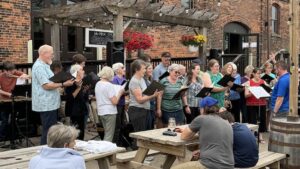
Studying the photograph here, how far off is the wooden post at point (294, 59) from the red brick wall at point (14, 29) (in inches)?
291

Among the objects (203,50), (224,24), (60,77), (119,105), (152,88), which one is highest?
(224,24)

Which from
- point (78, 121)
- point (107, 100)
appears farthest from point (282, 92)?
point (78, 121)

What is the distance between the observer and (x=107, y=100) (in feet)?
22.7

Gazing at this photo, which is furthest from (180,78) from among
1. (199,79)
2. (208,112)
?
(208,112)

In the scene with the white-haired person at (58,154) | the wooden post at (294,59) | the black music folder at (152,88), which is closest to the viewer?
the white-haired person at (58,154)

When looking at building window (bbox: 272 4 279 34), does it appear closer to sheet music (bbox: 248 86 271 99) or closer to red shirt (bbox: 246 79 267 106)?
red shirt (bbox: 246 79 267 106)

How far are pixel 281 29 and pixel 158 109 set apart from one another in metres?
17.7

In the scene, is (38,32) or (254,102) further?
(38,32)

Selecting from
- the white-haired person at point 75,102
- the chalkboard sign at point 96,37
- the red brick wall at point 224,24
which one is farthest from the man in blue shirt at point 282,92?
the red brick wall at point 224,24

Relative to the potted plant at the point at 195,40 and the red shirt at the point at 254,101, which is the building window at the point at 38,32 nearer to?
the potted plant at the point at 195,40

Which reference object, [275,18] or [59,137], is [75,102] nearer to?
[59,137]

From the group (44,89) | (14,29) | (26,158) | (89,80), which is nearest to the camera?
(26,158)

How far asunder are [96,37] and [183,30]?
7443 millimetres

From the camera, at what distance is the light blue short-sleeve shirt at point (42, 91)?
20.9 ft
